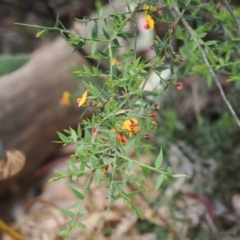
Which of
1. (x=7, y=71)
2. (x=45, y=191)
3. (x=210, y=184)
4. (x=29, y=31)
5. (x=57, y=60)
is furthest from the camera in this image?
(x=29, y=31)

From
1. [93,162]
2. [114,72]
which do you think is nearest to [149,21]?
[114,72]

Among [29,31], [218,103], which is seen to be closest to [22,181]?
[218,103]

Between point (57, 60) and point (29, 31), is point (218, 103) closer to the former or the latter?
point (57, 60)

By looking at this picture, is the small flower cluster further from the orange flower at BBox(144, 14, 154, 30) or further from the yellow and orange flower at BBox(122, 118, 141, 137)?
the orange flower at BBox(144, 14, 154, 30)

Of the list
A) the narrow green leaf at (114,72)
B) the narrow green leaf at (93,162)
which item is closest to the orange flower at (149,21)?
the narrow green leaf at (114,72)

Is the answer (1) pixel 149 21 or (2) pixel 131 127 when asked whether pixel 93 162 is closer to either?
(2) pixel 131 127

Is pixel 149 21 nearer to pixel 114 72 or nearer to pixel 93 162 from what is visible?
pixel 114 72

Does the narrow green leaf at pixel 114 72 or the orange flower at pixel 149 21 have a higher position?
the orange flower at pixel 149 21

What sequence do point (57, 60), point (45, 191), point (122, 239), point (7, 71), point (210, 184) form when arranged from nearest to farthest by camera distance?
point (7, 71)
point (122, 239)
point (210, 184)
point (45, 191)
point (57, 60)

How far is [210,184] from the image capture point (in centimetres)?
139

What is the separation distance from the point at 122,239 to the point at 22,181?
50cm

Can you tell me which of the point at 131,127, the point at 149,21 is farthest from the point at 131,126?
the point at 149,21

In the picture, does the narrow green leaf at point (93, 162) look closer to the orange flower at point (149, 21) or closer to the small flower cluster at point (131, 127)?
the small flower cluster at point (131, 127)

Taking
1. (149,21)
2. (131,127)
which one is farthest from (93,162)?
(149,21)
